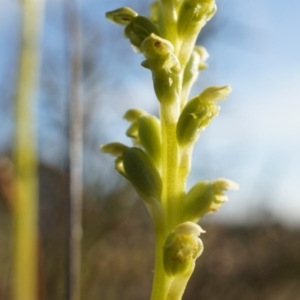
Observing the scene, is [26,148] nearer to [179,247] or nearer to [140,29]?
[140,29]

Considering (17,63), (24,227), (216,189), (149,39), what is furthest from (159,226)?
(17,63)

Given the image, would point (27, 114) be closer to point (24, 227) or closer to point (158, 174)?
point (24, 227)

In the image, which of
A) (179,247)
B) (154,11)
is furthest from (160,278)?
(154,11)

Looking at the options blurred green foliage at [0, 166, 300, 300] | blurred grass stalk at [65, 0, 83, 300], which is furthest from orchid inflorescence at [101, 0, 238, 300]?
blurred green foliage at [0, 166, 300, 300]

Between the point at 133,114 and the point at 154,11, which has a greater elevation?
the point at 154,11

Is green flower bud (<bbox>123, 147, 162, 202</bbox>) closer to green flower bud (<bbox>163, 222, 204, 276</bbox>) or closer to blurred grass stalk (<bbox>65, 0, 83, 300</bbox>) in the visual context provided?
green flower bud (<bbox>163, 222, 204, 276</bbox>)

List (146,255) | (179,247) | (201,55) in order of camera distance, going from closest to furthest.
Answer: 1. (179,247)
2. (201,55)
3. (146,255)

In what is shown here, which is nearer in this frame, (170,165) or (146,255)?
(170,165)

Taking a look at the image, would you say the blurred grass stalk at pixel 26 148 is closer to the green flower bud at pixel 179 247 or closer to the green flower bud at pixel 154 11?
the green flower bud at pixel 154 11
